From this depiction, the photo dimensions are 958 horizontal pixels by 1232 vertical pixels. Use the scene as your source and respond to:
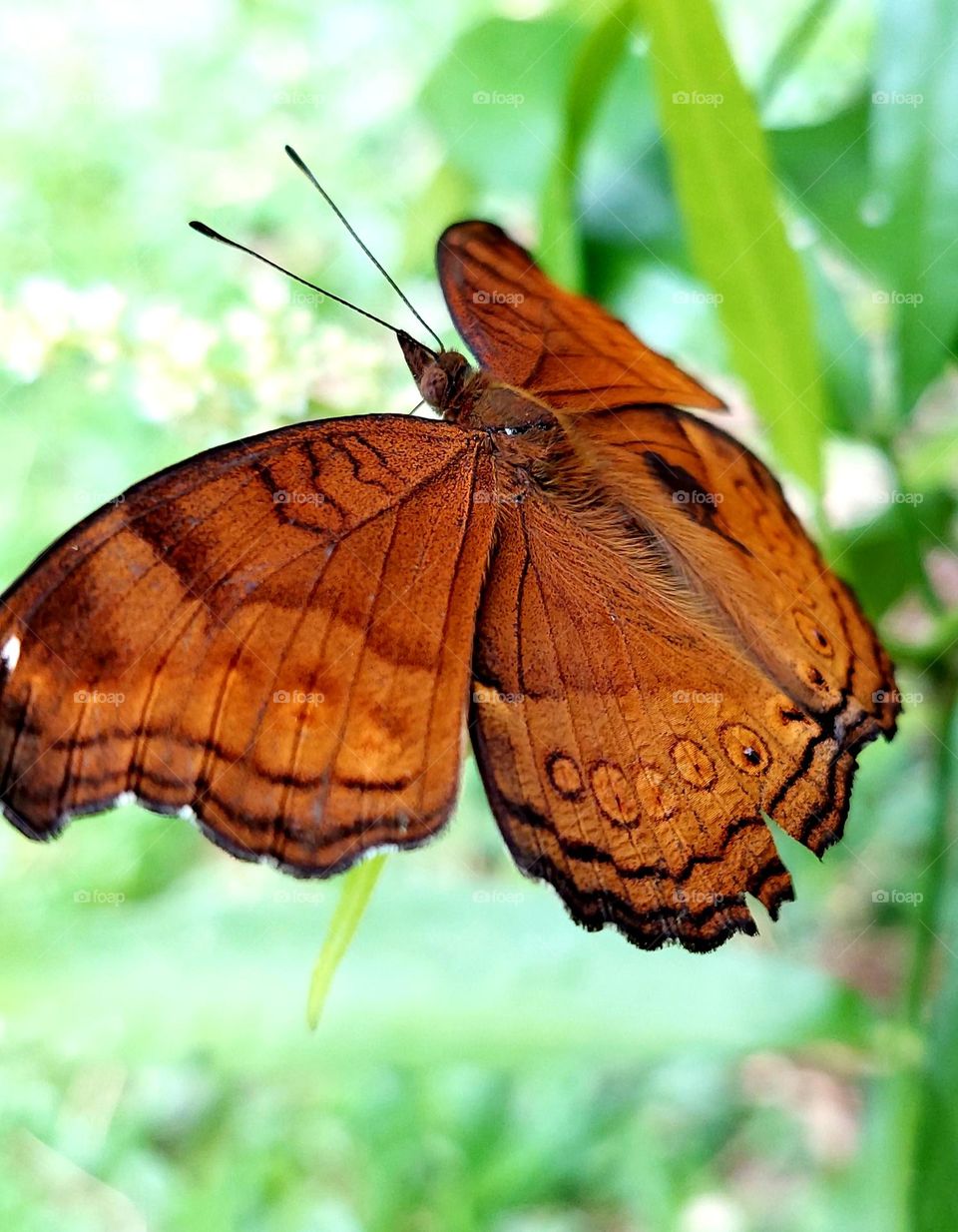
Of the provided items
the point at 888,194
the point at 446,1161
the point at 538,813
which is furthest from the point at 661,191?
the point at 446,1161

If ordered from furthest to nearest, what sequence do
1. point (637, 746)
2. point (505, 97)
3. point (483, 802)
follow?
point (483, 802)
point (505, 97)
point (637, 746)

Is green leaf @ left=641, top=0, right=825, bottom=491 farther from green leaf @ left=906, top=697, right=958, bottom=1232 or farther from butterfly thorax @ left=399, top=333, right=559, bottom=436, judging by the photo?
green leaf @ left=906, top=697, right=958, bottom=1232

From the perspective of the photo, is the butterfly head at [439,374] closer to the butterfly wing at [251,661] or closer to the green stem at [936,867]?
the butterfly wing at [251,661]

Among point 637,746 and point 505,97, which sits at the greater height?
point 505,97

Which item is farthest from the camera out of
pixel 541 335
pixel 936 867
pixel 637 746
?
pixel 936 867

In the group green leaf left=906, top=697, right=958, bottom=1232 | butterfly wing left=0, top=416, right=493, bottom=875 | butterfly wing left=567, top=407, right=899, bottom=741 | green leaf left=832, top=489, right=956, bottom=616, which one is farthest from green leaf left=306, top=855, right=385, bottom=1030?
green leaf left=832, top=489, right=956, bottom=616

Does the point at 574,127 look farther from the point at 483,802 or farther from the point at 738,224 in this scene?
the point at 483,802


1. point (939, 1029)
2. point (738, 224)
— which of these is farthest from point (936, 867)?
point (738, 224)
